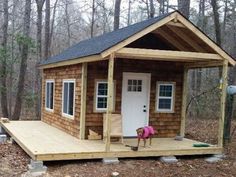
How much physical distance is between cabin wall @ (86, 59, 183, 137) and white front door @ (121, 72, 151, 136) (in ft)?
0.46

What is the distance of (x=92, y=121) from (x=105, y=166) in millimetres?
2224

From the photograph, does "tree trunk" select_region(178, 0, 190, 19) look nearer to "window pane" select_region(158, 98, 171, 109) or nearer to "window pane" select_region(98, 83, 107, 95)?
"window pane" select_region(158, 98, 171, 109)

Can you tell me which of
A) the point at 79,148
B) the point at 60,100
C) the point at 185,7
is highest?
the point at 185,7

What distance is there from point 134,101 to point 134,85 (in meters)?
0.48

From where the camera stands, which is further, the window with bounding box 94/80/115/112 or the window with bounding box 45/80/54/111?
the window with bounding box 45/80/54/111

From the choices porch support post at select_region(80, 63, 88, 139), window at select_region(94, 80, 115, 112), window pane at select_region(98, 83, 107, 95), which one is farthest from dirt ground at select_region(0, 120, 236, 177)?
window pane at select_region(98, 83, 107, 95)

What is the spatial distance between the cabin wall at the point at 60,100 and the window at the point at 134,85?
151 cm

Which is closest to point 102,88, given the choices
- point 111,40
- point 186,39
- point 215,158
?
point 111,40

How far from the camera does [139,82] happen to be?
35.0 ft

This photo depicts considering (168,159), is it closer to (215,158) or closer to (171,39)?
(215,158)

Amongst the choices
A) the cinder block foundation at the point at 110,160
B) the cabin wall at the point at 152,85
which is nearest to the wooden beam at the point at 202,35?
the cabin wall at the point at 152,85

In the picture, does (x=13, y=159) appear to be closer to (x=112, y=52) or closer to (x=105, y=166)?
(x=105, y=166)

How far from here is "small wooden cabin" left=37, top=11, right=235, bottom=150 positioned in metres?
9.52

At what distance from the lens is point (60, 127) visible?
1190 cm
